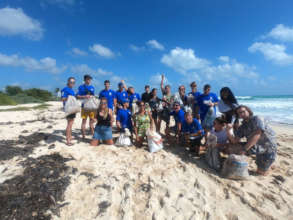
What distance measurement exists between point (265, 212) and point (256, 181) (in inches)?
32.5

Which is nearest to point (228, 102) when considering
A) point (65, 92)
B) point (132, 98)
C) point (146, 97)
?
point (146, 97)

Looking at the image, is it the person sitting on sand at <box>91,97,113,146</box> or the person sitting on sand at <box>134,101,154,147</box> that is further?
the person sitting on sand at <box>134,101,154,147</box>

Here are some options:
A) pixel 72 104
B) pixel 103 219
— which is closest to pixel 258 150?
pixel 103 219

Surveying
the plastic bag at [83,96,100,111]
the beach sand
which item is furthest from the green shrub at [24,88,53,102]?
the beach sand

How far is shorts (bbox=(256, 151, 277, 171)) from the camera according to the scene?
3.06m

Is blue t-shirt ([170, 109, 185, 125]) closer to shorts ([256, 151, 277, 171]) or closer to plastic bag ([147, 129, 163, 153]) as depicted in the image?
plastic bag ([147, 129, 163, 153])

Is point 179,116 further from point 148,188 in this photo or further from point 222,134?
point 148,188

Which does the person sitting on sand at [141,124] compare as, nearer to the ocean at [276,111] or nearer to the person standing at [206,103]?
the person standing at [206,103]

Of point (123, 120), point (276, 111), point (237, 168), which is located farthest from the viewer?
point (276, 111)

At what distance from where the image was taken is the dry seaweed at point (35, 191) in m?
2.08

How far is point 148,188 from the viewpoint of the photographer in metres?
2.67

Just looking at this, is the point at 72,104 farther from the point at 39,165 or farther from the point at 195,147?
the point at 195,147

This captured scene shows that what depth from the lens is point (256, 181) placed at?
294 cm

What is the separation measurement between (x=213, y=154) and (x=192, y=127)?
98cm
